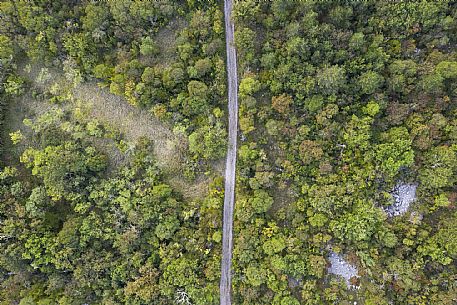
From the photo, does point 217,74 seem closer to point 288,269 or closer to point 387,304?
point 288,269

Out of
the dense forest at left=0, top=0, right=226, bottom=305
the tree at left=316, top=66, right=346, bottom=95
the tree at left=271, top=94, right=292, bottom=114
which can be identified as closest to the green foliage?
the dense forest at left=0, top=0, right=226, bottom=305

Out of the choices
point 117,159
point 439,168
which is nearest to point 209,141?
point 117,159

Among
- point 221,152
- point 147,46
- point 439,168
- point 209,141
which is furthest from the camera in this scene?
point 221,152

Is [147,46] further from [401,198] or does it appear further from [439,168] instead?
[439,168]

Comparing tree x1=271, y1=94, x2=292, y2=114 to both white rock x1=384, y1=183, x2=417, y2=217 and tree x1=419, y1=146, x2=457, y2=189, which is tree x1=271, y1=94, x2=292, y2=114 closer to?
white rock x1=384, y1=183, x2=417, y2=217

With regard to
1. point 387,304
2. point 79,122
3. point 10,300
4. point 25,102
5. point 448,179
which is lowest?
point 387,304

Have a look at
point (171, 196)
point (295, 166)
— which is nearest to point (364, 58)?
point (295, 166)
